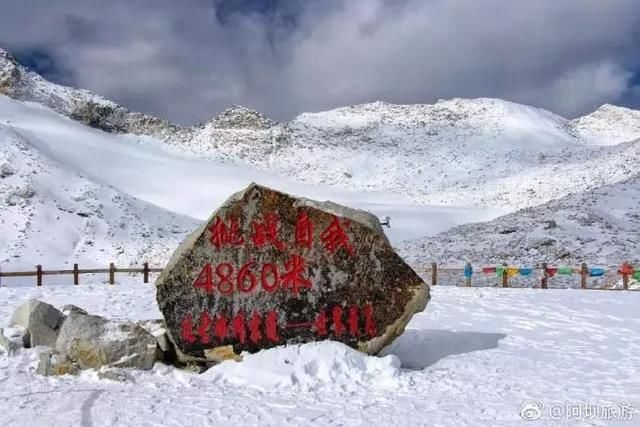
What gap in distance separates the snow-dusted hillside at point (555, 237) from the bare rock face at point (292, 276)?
1701 centimetres

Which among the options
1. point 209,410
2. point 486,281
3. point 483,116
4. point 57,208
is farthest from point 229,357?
point 483,116

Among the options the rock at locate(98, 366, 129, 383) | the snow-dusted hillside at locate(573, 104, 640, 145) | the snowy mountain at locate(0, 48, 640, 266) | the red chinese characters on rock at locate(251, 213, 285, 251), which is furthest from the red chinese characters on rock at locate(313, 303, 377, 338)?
the snow-dusted hillside at locate(573, 104, 640, 145)

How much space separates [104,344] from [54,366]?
2.32ft

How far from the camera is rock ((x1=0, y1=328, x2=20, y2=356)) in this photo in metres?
8.96

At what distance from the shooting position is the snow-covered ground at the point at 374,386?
6.63 m

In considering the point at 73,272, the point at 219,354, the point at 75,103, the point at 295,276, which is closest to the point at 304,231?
the point at 295,276

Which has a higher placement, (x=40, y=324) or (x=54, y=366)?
(x=40, y=324)

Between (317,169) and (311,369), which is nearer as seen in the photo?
(311,369)

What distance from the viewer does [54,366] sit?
816 cm

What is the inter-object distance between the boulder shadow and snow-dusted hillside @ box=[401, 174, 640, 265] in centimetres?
1429

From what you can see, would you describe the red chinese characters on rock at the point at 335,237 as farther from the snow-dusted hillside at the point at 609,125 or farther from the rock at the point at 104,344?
the snow-dusted hillside at the point at 609,125

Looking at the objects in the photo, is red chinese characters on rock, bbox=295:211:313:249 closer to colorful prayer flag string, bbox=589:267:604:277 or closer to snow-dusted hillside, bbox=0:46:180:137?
colorful prayer flag string, bbox=589:267:604:277

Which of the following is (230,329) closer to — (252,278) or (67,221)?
(252,278)

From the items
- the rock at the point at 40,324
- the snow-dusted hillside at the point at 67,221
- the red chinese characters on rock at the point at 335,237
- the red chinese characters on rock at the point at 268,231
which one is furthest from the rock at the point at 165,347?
the snow-dusted hillside at the point at 67,221
